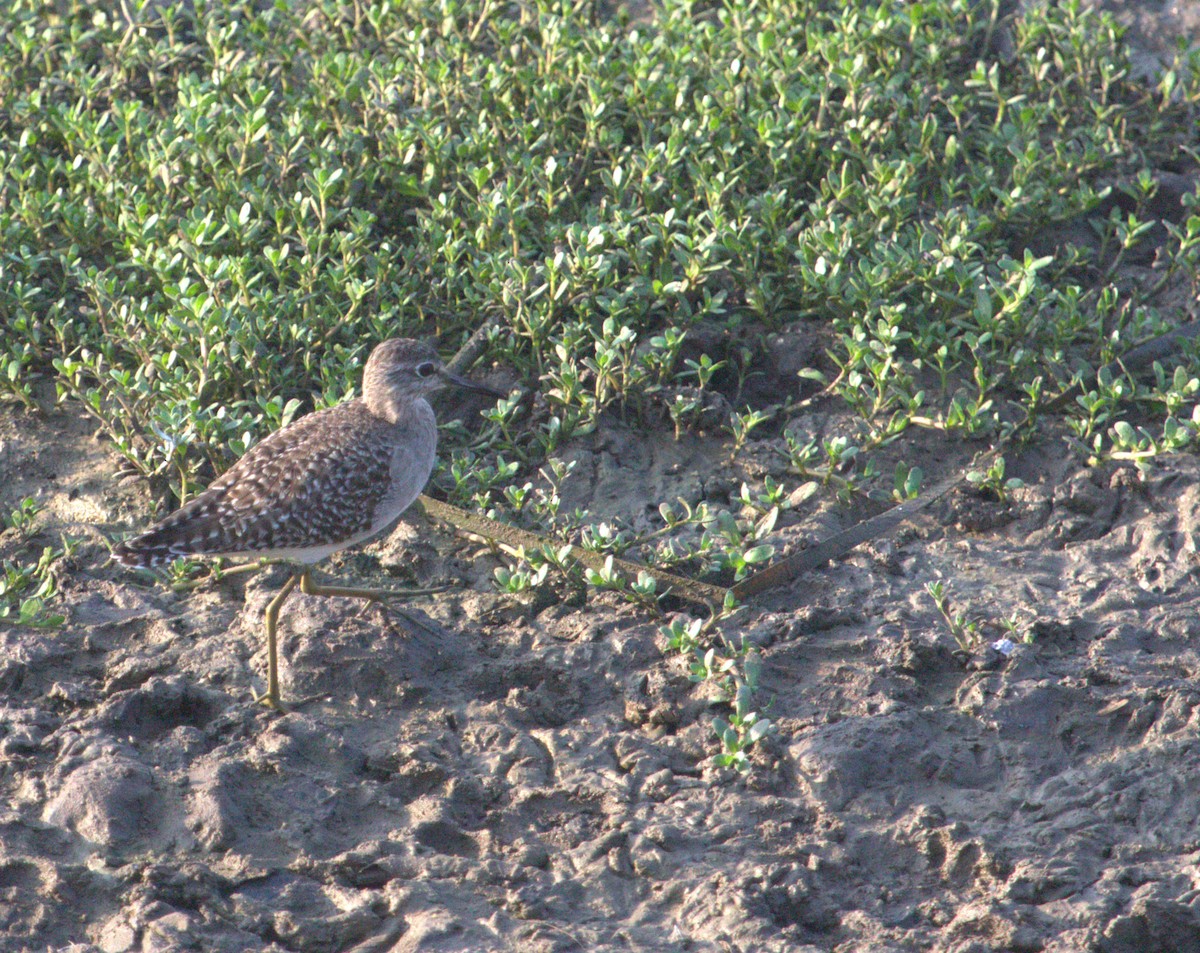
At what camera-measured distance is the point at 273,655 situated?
4.89m

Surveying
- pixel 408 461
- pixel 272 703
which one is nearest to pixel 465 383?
pixel 408 461

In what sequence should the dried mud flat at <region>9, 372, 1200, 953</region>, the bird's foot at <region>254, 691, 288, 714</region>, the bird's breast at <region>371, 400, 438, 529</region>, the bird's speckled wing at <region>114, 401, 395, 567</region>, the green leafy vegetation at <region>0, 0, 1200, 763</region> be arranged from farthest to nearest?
the green leafy vegetation at <region>0, 0, 1200, 763</region> < the bird's breast at <region>371, 400, 438, 529</region> < the bird's speckled wing at <region>114, 401, 395, 567</region> < the bird's foot at <region>254, 691, 288, 714</region> < the dried mud flat at <region>9, 372, 1200, 953</region>

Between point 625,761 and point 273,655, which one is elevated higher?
point 273,655

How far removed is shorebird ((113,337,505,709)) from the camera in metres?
5.00

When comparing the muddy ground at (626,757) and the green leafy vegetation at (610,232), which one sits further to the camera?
the green leafy vegetation at (610,232)

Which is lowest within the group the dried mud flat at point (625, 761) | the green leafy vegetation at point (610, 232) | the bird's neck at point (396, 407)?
the dried mud flat at point (625, 761)

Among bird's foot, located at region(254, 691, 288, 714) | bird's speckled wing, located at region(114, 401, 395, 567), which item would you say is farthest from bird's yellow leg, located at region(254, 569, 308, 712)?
bird's speckled wing, located at region(114, 401, 395, 567)

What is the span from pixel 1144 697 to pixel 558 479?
231cm

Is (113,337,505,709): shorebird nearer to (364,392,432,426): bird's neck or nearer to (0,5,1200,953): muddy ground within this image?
(364,392,432,426): bird's neck

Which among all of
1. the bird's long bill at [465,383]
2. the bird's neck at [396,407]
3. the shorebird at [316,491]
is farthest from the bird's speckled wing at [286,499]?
the bird's long bill at [465,383]

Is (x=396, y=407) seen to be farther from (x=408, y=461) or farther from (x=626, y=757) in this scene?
(x=626, y=757)

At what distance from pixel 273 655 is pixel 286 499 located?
55cm

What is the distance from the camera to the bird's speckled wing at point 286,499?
197 inches

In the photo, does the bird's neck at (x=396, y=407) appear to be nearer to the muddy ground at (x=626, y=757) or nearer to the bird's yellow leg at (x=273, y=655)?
the muddy ground at (x=626, y=757)
